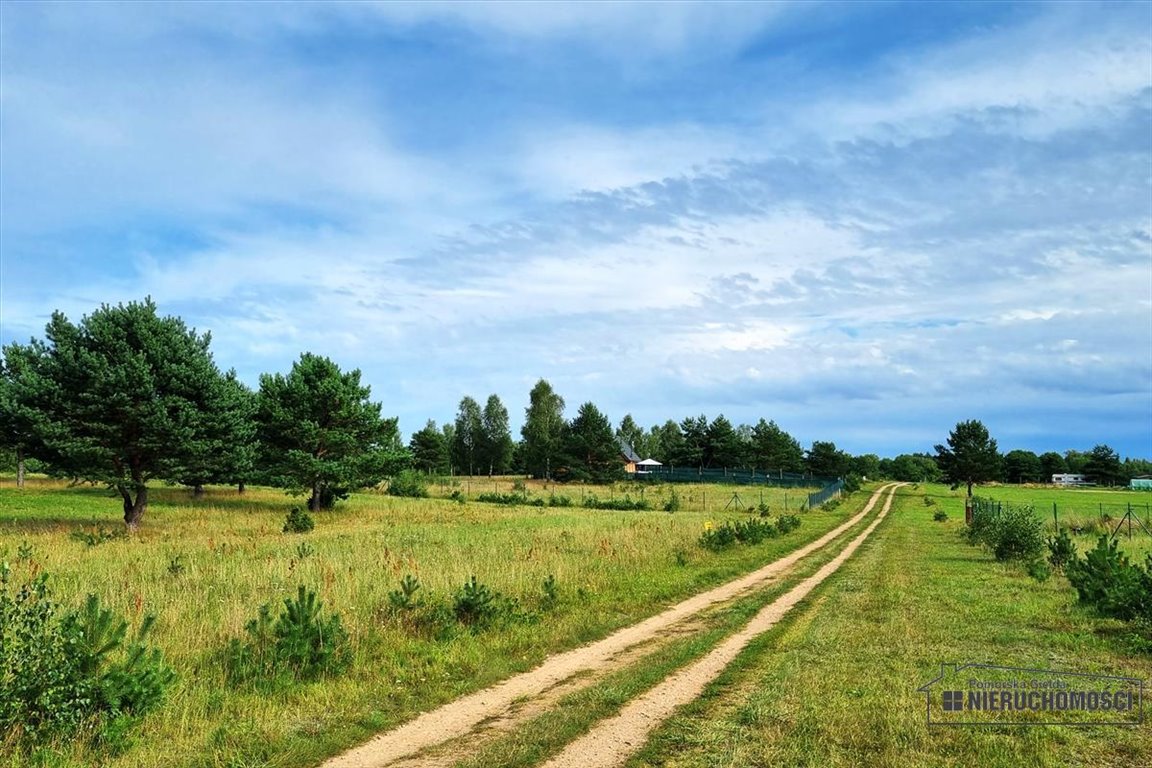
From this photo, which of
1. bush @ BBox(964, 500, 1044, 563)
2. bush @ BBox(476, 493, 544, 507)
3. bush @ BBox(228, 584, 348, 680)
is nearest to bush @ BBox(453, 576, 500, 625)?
bush @ BBox(228, 584, 348, 680)

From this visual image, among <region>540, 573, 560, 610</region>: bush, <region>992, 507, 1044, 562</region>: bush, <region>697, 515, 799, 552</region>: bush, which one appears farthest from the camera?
<region>697, 515, 799, 552</region>: bush

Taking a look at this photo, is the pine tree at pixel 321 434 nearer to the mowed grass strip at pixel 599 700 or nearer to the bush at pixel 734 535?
the bush at pixel 734 535

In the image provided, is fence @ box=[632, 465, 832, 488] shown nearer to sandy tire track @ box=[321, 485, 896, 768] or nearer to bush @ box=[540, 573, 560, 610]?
sandy tire track @ box=[321, 485, 896, 768]

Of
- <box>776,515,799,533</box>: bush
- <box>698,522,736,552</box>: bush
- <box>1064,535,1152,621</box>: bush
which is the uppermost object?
<box>1064,535,1152,621</box>: bush

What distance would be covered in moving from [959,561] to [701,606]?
12.9 meters

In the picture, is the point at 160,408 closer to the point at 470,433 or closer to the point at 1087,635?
the point at 1087,635

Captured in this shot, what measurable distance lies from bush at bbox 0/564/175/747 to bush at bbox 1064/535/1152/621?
46.6 feet

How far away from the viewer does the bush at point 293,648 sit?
8.81m

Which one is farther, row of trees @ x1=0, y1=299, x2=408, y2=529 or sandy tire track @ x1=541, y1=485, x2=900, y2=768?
row of trees @ x1=0, y1=299, x2=408, y2=529

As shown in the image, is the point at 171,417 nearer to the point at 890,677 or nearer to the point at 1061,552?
the point at 890,677

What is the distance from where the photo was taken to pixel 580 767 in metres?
6.12

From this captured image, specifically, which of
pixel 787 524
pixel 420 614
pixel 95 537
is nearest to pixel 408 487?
pixel 787 524

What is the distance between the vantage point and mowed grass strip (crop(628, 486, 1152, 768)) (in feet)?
20.7

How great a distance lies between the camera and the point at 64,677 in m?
6.66
